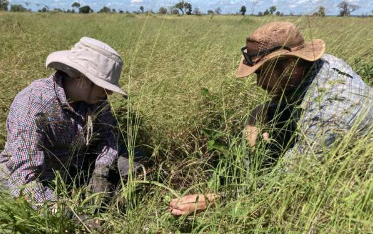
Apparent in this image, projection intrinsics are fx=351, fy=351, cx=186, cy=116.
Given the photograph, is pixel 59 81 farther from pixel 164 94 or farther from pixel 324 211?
pixel 324 211

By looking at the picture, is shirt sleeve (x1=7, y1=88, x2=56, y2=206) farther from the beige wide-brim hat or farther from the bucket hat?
the bucket hat

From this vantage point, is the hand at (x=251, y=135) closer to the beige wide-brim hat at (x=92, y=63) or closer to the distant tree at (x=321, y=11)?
the beige wide-brim hat at (x=92, y=63)

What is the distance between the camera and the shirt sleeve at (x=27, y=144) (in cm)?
145

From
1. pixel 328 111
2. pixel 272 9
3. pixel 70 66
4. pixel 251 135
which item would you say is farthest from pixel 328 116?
pixel 70 66

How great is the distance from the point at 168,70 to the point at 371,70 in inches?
64.9

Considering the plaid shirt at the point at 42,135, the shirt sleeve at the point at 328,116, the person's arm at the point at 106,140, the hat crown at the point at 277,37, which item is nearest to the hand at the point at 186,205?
the shirt sleeve at the point at 328,116

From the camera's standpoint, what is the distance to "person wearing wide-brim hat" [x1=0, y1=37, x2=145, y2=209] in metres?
1.53

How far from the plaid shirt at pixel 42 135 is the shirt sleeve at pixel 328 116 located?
2.83ft

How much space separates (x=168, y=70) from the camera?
243 centimetres

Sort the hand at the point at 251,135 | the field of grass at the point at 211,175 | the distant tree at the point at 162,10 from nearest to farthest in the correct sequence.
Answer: the field of grass at the point at 211,175 < the hand at the point at 251,135 < the distant tree at the point at 162,10

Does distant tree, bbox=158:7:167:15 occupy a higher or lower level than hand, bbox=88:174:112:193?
higher

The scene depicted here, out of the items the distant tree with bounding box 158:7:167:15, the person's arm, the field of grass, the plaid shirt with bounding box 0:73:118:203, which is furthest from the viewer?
the distant tree with bounding box 158:7:167:15

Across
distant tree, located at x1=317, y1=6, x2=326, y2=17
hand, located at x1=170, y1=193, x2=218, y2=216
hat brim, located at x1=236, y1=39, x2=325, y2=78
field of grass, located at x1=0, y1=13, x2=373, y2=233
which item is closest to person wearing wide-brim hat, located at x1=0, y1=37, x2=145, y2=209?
field of grass, located at x1=0, y1=13, x2=373, y2=233

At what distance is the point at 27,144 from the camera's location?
1518 millimetres
